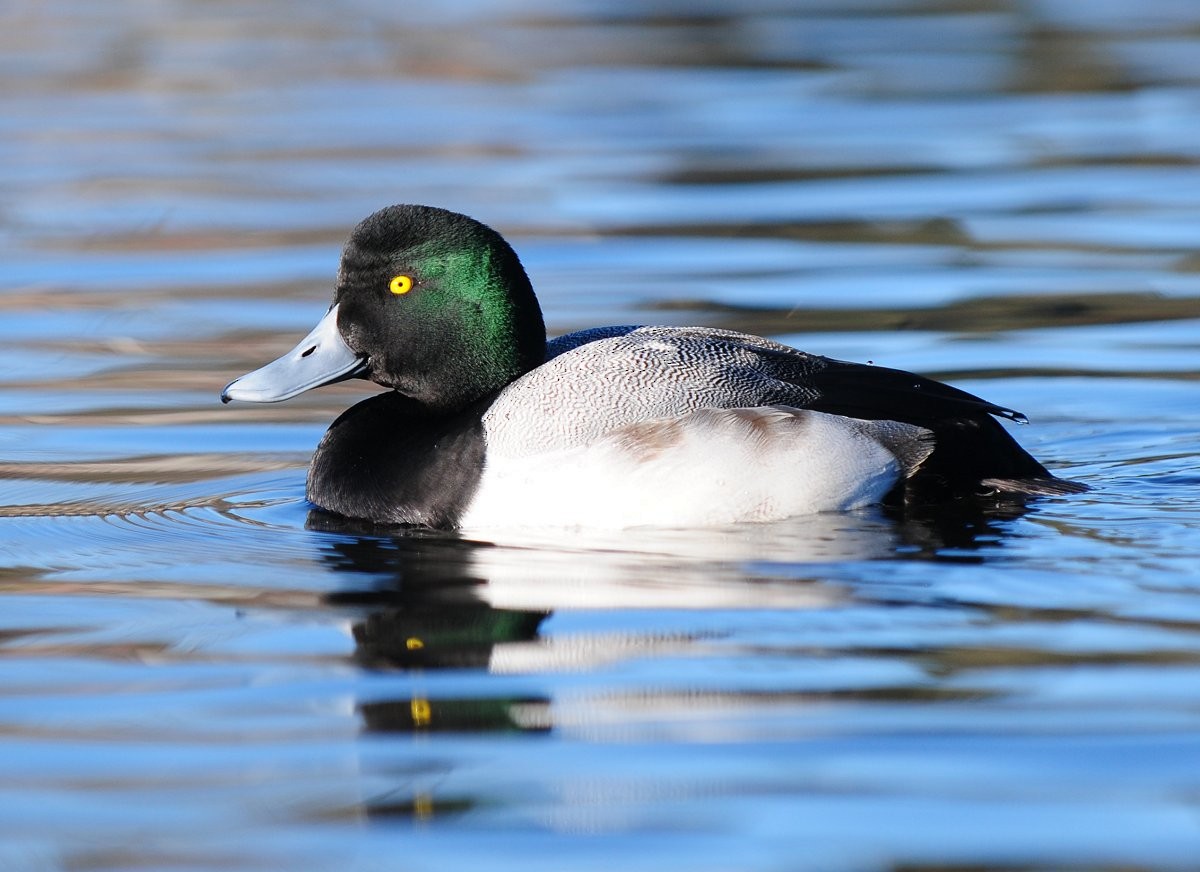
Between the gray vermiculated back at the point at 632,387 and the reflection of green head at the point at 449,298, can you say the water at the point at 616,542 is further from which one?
the reflection of green head at the point at 449,298

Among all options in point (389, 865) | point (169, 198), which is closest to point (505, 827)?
point (389, 865)

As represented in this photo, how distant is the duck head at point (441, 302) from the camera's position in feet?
20.0

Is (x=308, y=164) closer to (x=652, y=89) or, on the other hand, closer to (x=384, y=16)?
(x=652, y=89)

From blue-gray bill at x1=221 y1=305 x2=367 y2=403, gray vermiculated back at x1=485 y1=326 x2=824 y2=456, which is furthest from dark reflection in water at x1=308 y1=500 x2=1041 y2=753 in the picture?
blue-gray bill at x1=221 y1=305 x2=367 y2=403

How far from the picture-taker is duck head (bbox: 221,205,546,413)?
240 inches

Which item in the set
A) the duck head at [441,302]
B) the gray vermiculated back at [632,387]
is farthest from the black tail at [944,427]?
the duck head at [441,302]

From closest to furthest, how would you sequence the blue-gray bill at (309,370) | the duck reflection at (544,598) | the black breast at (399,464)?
the duck reflection at (544,598) → the black breast at (399,464) → the blue-gray bill at (309,370)

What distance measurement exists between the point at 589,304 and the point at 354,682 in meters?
4.89

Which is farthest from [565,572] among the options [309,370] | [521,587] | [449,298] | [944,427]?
[309,370]

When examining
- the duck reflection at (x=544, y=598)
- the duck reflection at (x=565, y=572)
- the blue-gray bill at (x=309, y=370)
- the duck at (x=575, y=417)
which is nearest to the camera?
the duck reflection at (x=544, y=598)

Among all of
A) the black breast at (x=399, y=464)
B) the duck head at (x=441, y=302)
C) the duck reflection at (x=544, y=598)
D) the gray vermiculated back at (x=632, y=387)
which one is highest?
the duck head at (x=441, y=302)

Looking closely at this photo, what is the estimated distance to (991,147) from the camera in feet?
41.8

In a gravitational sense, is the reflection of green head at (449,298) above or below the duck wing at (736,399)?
above

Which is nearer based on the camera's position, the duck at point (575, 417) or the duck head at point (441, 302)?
the duck at point (575, 417)
